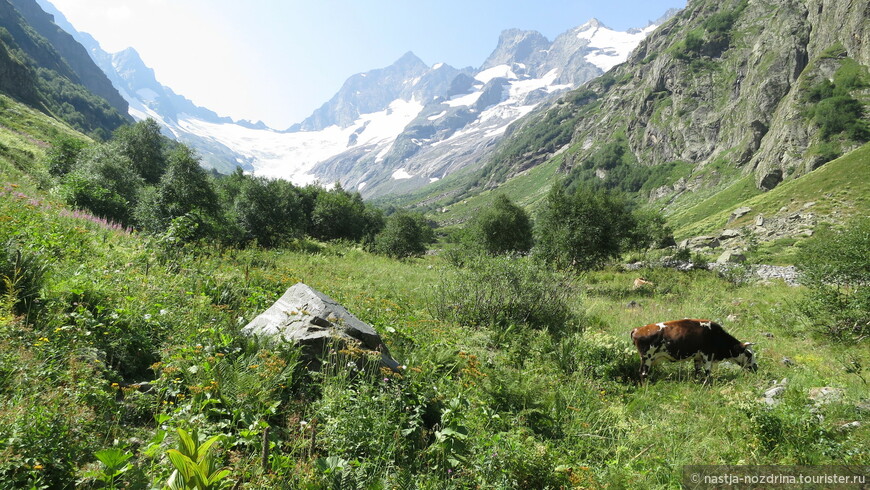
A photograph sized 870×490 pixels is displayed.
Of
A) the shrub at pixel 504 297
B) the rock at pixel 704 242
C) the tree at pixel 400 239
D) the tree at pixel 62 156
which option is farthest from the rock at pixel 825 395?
the rock at pixel 704 242

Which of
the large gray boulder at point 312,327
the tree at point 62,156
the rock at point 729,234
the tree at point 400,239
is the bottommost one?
the rock at point 729,234

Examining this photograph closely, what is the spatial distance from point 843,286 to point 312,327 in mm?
21718

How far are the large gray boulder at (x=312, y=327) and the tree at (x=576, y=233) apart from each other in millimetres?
21798

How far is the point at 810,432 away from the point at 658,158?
723 ft

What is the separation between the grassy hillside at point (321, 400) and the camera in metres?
3.82

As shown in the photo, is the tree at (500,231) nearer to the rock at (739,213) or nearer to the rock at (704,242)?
the rock at (704,242)

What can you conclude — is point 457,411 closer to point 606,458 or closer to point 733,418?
point 606,458

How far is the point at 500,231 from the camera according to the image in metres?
37.8

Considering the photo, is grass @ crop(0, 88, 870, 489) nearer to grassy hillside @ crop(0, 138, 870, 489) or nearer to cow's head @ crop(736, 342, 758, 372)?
grassy hillside @ crop(0, 138, 870, 489)

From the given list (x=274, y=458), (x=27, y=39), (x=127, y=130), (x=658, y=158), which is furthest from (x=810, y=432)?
(x=27, y=39)

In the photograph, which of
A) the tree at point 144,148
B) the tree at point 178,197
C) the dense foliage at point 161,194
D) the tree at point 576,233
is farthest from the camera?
the tree at point 144,148

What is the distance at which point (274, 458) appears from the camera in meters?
3.71

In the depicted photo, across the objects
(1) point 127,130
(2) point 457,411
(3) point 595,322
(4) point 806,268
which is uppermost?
(1) point 127,130

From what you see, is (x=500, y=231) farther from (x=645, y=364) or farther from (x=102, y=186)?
(x=102, y=186)
